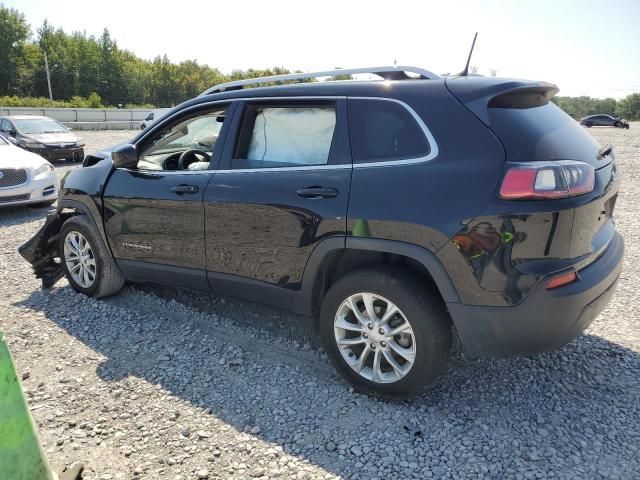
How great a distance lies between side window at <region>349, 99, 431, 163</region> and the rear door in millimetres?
80

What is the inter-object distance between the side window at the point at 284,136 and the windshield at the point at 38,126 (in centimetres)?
1353

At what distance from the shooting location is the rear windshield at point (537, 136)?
7.72 feet

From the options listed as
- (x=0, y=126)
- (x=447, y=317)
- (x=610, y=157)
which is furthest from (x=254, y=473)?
(x=0, y=126)

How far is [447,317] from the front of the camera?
8.73 ft

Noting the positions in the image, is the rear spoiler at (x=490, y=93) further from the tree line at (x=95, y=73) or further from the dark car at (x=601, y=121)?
the tree line at (x=95, y=73)

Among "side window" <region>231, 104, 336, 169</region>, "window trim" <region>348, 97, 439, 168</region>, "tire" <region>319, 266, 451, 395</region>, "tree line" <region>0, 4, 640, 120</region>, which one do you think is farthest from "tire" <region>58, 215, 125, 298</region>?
"tree line" <region>0, 4, 640, 120</region>

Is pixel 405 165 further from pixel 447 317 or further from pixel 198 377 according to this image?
pixel 198 377

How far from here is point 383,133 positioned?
108 inches

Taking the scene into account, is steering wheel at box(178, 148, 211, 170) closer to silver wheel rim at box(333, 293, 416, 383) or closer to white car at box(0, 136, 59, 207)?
silver wheel rim at box(333, 293, 416, 383)

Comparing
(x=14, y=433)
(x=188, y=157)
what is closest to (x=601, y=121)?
(x=188, y=157)

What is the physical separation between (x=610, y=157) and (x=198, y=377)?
2941mm

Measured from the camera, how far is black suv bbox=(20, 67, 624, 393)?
7.66 ft

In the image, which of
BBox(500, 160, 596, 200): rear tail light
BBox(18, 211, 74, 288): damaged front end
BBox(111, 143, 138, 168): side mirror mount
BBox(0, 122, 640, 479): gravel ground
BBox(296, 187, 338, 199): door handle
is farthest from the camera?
BBox(18, 211, 74, 288): damaged front end

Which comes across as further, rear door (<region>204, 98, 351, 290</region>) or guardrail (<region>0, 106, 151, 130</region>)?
guardrail (<region>0, 106, 151, 130</region>)
